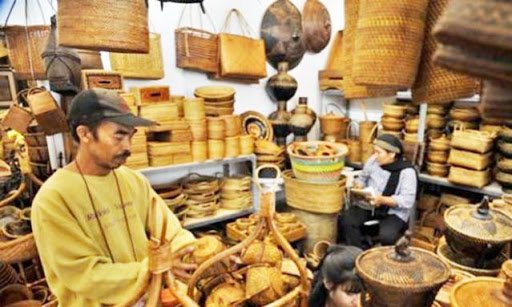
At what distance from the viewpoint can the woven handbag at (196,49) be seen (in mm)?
3172

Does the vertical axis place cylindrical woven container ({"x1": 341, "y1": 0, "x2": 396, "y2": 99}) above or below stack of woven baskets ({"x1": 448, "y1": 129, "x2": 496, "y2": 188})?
above

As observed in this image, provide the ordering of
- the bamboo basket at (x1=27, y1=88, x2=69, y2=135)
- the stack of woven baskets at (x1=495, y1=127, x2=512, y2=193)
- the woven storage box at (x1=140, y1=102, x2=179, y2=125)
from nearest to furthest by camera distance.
A: the bamboo basket at (x1=27, y1=88, x2=69, y2=135) < the woven storage box at (x1=140, y1=102, x2=179, y2=125) < the stack of woven baskets at (x1=495, y1=127, x2=512, y2=193)

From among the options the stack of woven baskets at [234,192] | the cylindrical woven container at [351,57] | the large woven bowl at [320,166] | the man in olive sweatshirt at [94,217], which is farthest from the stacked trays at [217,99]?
the cylindrical woven container at [351,57]

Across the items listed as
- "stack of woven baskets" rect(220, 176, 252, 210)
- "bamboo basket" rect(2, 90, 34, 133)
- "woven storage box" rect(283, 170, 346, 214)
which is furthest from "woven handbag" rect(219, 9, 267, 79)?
"bamboo basket" rect(2, 90, 34, 133)

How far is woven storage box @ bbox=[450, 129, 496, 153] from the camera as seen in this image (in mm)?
3020

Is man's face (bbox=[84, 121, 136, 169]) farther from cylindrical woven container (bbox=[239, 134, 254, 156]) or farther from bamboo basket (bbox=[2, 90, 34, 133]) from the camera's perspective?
cylindrical woven container (bbox=[239, 134, 254, 156])

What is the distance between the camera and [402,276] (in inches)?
37.3

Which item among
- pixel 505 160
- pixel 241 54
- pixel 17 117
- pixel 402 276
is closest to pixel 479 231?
pixel 402 276

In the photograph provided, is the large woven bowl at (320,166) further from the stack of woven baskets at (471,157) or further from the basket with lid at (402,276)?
the basket with lid at (402,276)

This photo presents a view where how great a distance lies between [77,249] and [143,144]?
1511 millimetres

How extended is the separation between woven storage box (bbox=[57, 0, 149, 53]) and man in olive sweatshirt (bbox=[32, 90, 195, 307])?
0.70 feet

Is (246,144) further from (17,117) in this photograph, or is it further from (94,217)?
(94,217)

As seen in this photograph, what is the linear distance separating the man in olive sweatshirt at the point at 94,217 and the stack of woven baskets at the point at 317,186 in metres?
1.87

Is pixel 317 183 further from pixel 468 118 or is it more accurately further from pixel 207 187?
pixel 468 118
